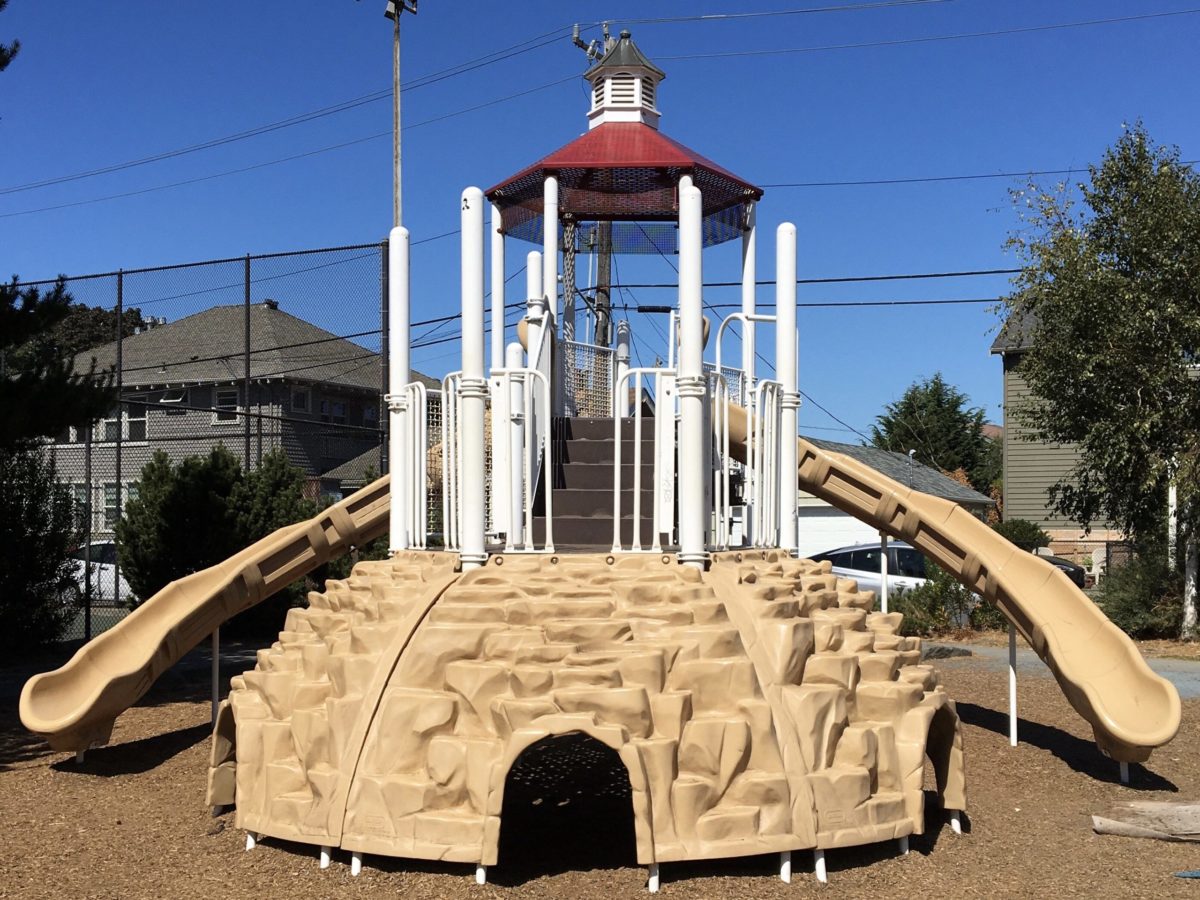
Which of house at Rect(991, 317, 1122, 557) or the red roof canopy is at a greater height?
the red roof canopy

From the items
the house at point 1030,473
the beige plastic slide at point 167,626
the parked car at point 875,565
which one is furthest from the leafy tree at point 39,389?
the house at point 1030,473

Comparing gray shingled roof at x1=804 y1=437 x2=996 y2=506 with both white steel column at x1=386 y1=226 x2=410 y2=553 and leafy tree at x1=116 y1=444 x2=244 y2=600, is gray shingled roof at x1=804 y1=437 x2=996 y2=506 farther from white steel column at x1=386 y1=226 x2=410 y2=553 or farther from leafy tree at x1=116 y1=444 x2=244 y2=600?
white steel column at x1=386 y1=226 x2=410 y2=553

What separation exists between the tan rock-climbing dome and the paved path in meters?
7.61

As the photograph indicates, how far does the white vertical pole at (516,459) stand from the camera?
6965mm

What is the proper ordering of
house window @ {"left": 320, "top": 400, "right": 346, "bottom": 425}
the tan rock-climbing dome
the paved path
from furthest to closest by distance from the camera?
1. house window @ {"left": 320, "top": 400, "right": 346, "bottom": 425}
2. the paved path
3. the tan rock-climbing dome

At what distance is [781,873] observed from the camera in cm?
602

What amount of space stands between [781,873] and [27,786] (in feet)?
19.2

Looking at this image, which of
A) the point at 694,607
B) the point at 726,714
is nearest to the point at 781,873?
the point at 726,714

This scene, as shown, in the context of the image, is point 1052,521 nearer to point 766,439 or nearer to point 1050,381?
point 1050,381

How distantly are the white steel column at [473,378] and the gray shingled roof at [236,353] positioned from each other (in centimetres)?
1072

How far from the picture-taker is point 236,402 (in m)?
22.2

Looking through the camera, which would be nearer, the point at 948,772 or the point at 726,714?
the point at 726,714

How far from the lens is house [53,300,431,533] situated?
18.4 m

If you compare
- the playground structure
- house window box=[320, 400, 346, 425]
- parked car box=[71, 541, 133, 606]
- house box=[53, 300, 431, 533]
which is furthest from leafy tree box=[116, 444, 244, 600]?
the playground structure
